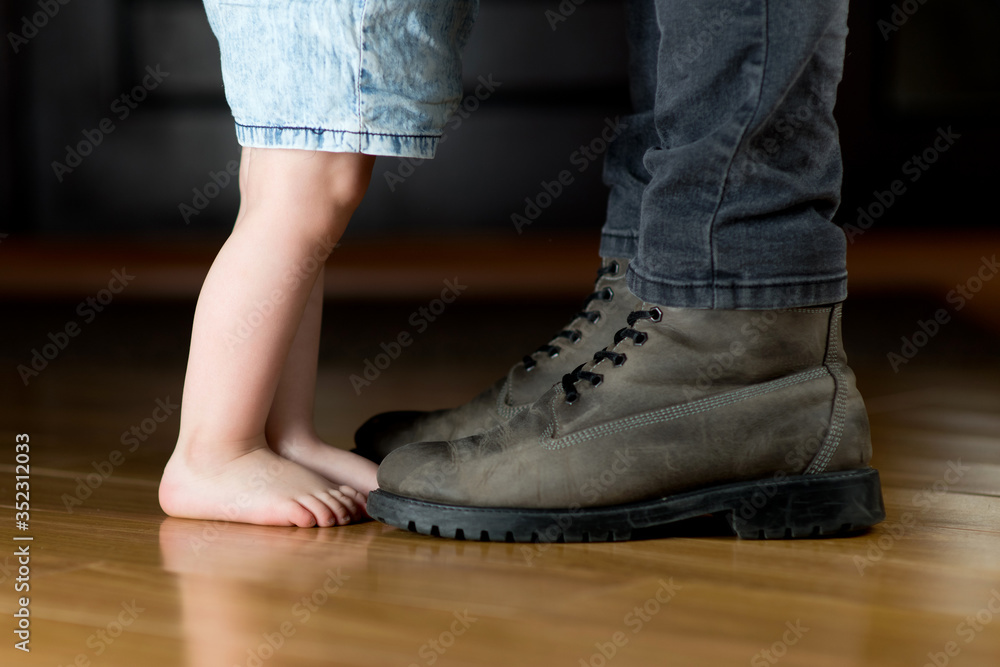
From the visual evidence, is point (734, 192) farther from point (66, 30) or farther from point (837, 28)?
point (66, 30)

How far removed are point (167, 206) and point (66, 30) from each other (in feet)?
1.47

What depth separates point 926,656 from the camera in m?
0.41

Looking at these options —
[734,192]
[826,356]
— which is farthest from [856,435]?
[734,192]

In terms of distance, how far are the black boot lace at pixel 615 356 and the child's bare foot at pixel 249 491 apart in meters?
0.15
